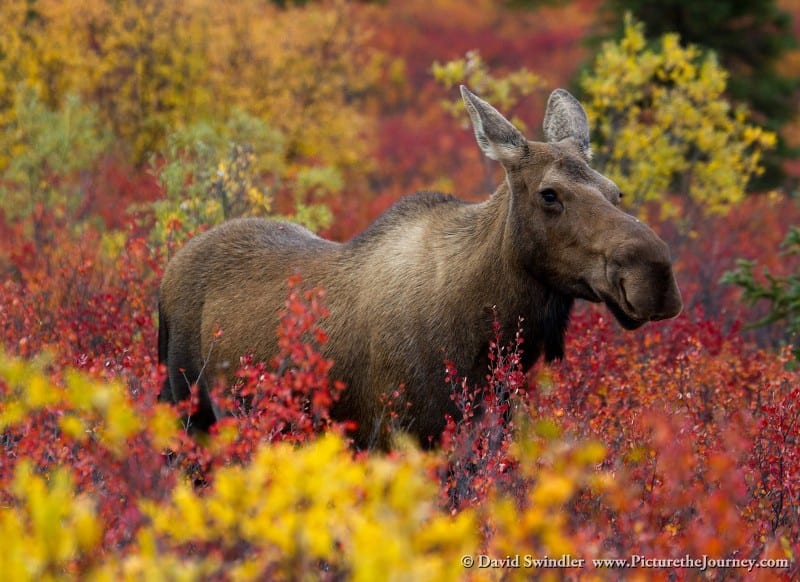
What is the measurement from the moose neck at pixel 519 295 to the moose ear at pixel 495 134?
7.5 inches

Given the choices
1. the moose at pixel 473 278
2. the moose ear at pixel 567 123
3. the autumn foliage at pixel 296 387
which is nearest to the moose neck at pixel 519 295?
the moose at pixel 473 278

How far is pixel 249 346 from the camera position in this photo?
5.68m

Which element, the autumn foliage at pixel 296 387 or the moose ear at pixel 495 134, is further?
the moose ear at pixel 495 134

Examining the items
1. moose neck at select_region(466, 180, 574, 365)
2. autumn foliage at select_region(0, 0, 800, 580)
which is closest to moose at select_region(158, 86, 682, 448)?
moose neck at select_region(466, 180, 574, 365)

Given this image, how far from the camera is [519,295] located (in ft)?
15.8

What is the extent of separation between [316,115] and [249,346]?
1066 centimetres

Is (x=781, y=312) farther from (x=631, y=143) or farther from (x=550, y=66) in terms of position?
(x=550, y=66)

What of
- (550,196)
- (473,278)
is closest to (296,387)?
(473,278)

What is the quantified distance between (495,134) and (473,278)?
2.48ft

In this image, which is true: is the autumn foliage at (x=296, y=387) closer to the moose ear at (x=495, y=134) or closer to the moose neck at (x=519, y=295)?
the moose neck at (x=519, y=295)

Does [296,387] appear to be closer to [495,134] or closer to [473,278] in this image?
[473,278]

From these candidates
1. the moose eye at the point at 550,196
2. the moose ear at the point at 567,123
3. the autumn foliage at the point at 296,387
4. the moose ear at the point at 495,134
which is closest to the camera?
the autumn foliage at the point at 296,387

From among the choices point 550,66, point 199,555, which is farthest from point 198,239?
point 550,66

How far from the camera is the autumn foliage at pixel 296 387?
2463 mm
